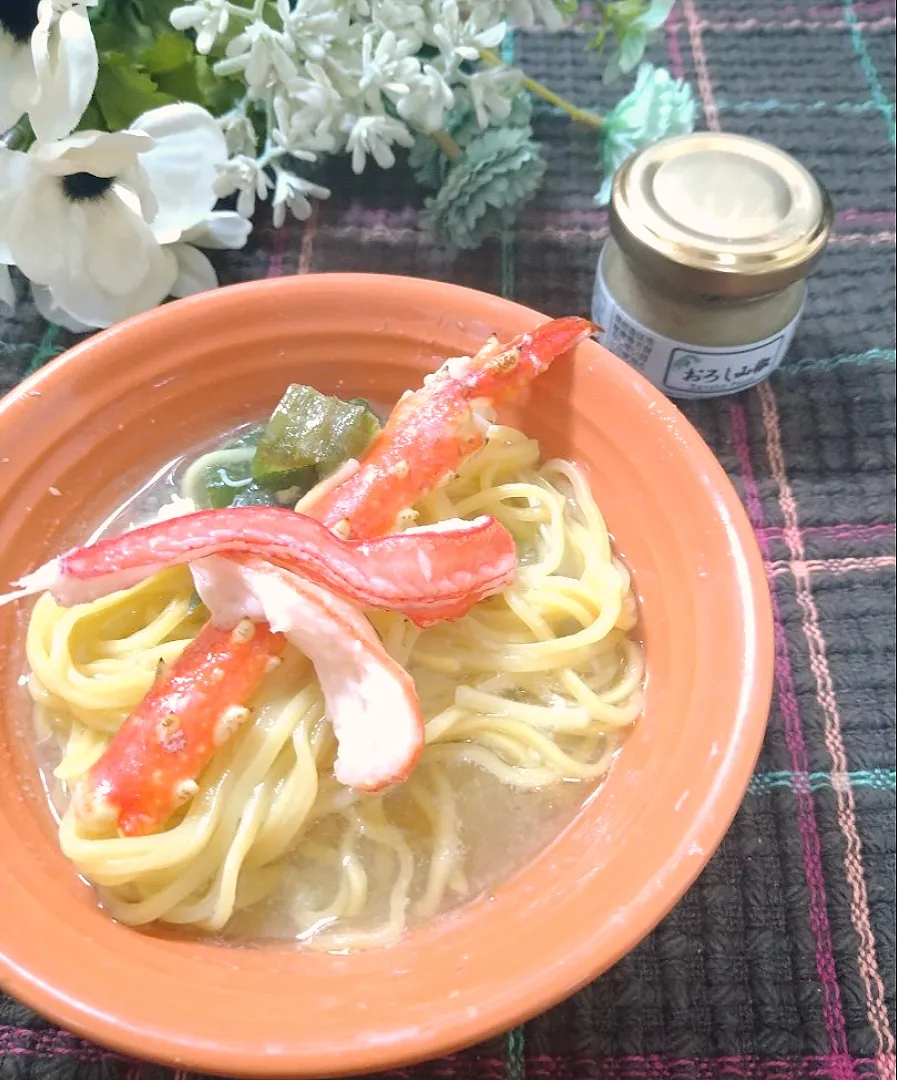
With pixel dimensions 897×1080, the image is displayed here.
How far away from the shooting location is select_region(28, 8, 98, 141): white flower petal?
41.3 inches

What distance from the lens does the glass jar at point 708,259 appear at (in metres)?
1.22

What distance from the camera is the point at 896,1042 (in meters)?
1.02

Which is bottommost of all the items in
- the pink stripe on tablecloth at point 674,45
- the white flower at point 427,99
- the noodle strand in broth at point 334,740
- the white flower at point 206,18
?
the noodle strand in broth at point 334,740

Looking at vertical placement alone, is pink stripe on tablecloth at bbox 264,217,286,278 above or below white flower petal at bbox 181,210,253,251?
below

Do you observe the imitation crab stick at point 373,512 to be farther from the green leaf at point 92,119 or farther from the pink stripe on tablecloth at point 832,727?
the green leaf at point 92,119

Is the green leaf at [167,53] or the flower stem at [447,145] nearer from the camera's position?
the green leaf at [167,53]

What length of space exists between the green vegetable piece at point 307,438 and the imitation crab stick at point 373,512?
0.10ft

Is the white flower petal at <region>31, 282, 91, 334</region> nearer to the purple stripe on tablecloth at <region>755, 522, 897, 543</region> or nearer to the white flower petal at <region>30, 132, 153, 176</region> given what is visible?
the white flower petal at <region>30, 132, 153, 176</region>

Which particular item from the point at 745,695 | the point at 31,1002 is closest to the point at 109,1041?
the point at 31,1002

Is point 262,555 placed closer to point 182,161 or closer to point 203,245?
point 182,161

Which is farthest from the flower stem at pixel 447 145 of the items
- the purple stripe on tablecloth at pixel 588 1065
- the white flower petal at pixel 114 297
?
the purple stripe on tablecloth at pixel 588 1065

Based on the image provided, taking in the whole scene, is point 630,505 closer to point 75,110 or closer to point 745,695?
point 745,695

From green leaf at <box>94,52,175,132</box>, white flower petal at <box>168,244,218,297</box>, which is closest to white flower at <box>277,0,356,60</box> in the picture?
green leaf at <box>94,52,175,132</box>

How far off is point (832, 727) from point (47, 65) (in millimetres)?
1260
